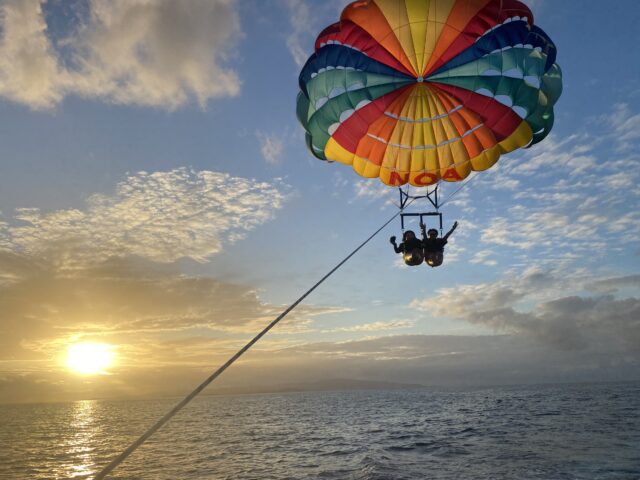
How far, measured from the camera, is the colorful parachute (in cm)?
1238

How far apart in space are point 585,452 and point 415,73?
1839cm

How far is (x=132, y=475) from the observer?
20156mm

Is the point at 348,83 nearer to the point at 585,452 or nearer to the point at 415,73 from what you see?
the point at 415,73

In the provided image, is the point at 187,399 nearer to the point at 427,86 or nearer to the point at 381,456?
the point at 427,86

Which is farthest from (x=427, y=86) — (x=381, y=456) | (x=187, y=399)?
(x=381, y=456)

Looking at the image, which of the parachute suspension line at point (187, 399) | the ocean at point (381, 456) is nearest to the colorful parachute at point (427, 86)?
the parachute suspension line at point (187, 399)

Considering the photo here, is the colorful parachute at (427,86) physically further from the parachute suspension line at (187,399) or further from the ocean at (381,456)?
the ocean at (381,456)

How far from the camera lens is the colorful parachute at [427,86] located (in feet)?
40.6

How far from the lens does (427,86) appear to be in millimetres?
13898

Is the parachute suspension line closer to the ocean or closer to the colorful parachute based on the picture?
the colorful parachute

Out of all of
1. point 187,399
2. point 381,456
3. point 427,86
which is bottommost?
point 381,456

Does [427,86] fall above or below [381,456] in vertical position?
above

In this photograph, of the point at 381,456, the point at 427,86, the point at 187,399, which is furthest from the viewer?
the point at 381,456

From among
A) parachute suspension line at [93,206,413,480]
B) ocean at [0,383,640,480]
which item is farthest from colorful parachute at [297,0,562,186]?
ocean at [0,383,640,480]
